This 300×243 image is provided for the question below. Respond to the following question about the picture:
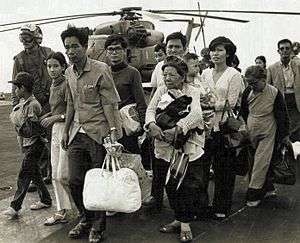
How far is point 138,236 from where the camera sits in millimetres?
4699

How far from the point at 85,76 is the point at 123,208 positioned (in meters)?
1.30

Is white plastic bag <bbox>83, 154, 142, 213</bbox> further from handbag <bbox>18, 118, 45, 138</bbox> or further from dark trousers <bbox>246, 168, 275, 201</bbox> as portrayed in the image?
dark trousers <bbox>246, 168, 275, 201</bbox>

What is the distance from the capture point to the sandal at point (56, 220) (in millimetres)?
5113

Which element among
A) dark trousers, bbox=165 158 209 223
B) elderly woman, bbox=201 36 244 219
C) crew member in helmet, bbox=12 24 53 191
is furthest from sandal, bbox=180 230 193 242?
crew member in helmet, bbox=12 24 53 191

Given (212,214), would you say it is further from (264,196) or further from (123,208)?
(123,208)

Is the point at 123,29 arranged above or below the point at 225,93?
above

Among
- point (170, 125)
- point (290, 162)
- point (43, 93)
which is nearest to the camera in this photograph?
point (170, 125)

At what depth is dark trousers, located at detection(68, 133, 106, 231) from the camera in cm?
451

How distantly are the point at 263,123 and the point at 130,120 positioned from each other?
1514 millimetres

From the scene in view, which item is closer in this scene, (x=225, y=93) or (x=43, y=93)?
(x=225, y=93)

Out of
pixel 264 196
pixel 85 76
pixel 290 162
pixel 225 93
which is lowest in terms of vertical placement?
pixel 264 196

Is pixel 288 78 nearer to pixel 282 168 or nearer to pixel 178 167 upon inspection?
pixel 282 168

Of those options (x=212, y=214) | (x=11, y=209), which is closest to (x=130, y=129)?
(x=212, y=214)

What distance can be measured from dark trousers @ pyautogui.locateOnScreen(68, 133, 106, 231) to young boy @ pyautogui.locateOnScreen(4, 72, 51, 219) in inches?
34.0
